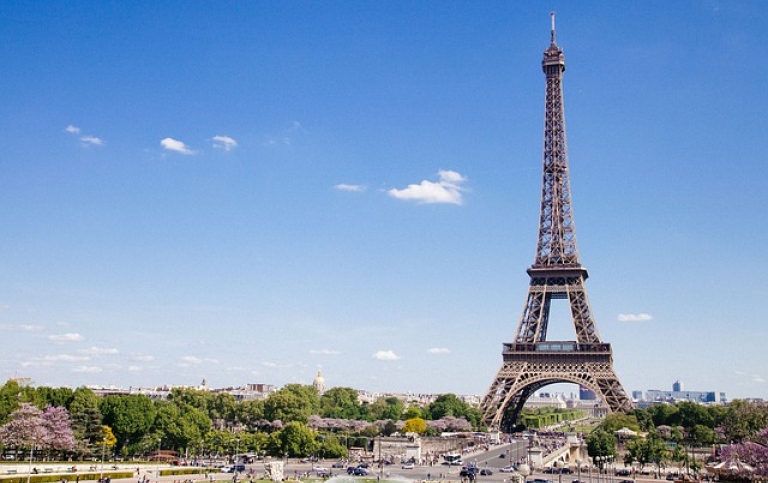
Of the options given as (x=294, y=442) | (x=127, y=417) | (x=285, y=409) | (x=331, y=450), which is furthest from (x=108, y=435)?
(x=285, y=409)

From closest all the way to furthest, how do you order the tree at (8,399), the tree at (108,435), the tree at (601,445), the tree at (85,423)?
1. the tree at (8,399)
2. the tree at (85,423)
3. the tree at (108,435)
4. the tree at (601,445)

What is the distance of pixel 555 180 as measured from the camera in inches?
4210

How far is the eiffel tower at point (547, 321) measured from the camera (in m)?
96.7

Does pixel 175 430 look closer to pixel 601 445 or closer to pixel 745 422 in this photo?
pixel 601 445

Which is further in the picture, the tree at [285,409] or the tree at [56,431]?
the tree at [285,409]

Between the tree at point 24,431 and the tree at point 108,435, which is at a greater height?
the tree at point 24,431

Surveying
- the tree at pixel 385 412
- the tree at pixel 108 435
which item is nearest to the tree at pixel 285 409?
the tree at pixel 385 412

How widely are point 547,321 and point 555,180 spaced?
20734 millimetres

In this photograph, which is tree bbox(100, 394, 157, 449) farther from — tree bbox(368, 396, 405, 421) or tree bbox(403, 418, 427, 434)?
tree bbox(368, 396, 405, 421)

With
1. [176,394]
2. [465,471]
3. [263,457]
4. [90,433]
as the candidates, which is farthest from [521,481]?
[176,394]

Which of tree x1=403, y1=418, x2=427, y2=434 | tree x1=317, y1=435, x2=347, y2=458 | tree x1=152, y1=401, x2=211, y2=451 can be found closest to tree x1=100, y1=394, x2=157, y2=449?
tree x1=152, y1=401, x2=211, y2=451

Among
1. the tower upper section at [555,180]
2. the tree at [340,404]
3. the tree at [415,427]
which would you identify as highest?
the tower upper section at [555,180]

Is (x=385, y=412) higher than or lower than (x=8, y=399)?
lower

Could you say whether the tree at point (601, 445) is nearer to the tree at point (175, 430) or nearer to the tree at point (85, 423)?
the tree at point (175, 430)
